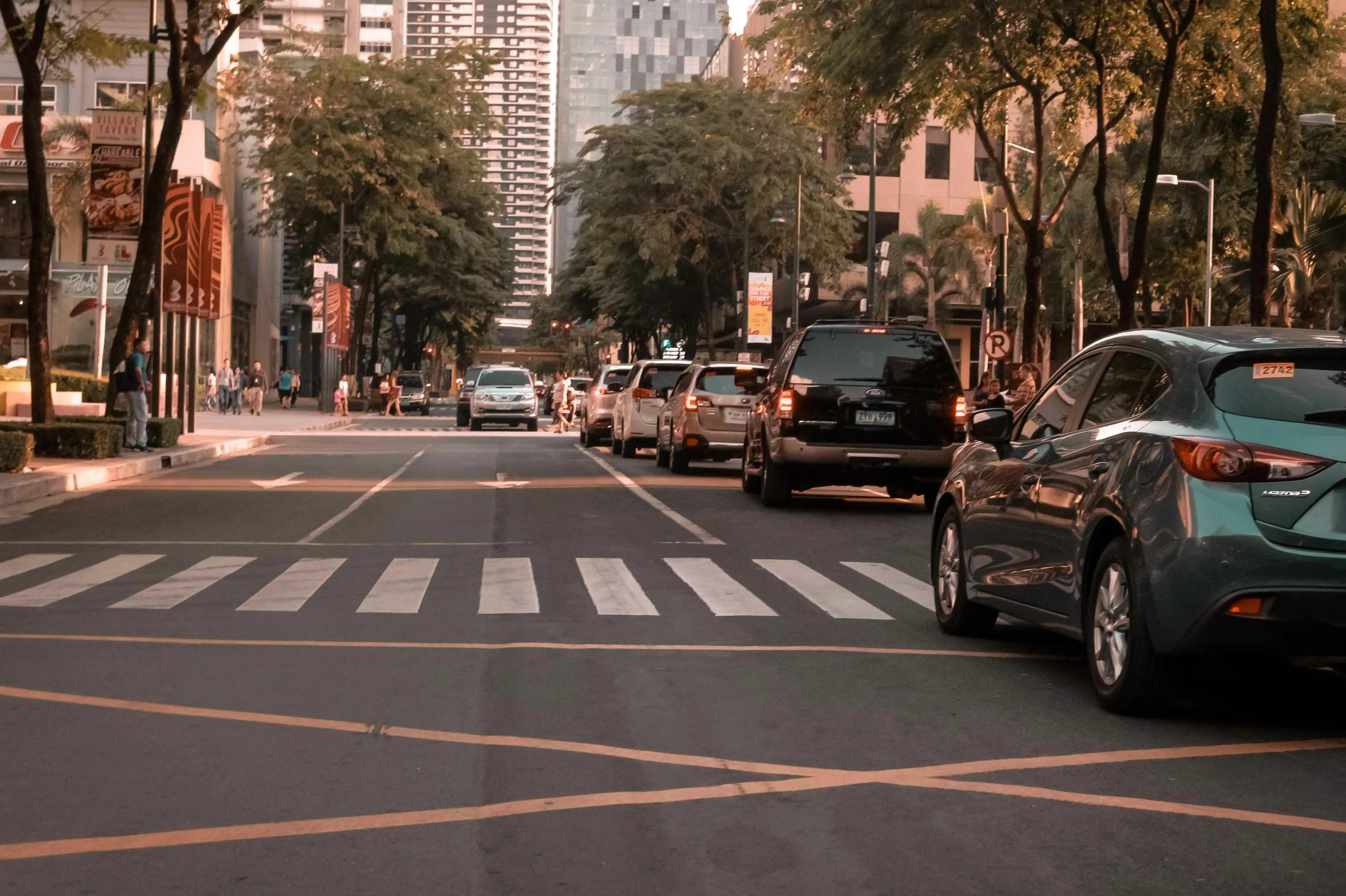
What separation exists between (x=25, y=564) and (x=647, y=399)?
18725 mm

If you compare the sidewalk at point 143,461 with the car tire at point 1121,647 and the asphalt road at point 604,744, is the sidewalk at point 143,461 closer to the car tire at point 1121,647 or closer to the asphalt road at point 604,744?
the asphalt road at point 604,744

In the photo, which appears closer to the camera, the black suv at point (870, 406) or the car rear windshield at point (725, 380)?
the black suv at point (870, 406)

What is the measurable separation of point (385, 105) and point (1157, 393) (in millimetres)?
61430

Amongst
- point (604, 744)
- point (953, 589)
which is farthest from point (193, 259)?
point (604, 744)

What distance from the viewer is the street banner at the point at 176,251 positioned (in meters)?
33.9

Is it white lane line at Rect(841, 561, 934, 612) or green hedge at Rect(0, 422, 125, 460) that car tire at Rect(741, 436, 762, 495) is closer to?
white lane line at Rect(841, 561, 934, 612)

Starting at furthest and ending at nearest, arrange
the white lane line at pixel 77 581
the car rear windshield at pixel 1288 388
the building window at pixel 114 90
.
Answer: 1. the building window at pixel 114 90
2. the white lane line at pixel 77 581
3. the car rear windshield at pixel 1288 388

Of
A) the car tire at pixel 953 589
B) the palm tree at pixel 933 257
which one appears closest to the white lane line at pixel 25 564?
the car tire at pixel 953 589

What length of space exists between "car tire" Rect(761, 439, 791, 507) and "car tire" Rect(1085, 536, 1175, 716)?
11.8 metres

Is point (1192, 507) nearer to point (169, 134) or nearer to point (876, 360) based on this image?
point (876, 360)

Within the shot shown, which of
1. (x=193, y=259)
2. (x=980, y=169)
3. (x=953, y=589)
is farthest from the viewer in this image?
(x=980, y=169)

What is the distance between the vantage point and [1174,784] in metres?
6.36

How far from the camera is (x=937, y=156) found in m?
78.1

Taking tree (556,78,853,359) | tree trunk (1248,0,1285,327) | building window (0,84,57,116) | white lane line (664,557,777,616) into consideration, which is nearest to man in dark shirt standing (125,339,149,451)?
white lane line (664,557,777,616)
